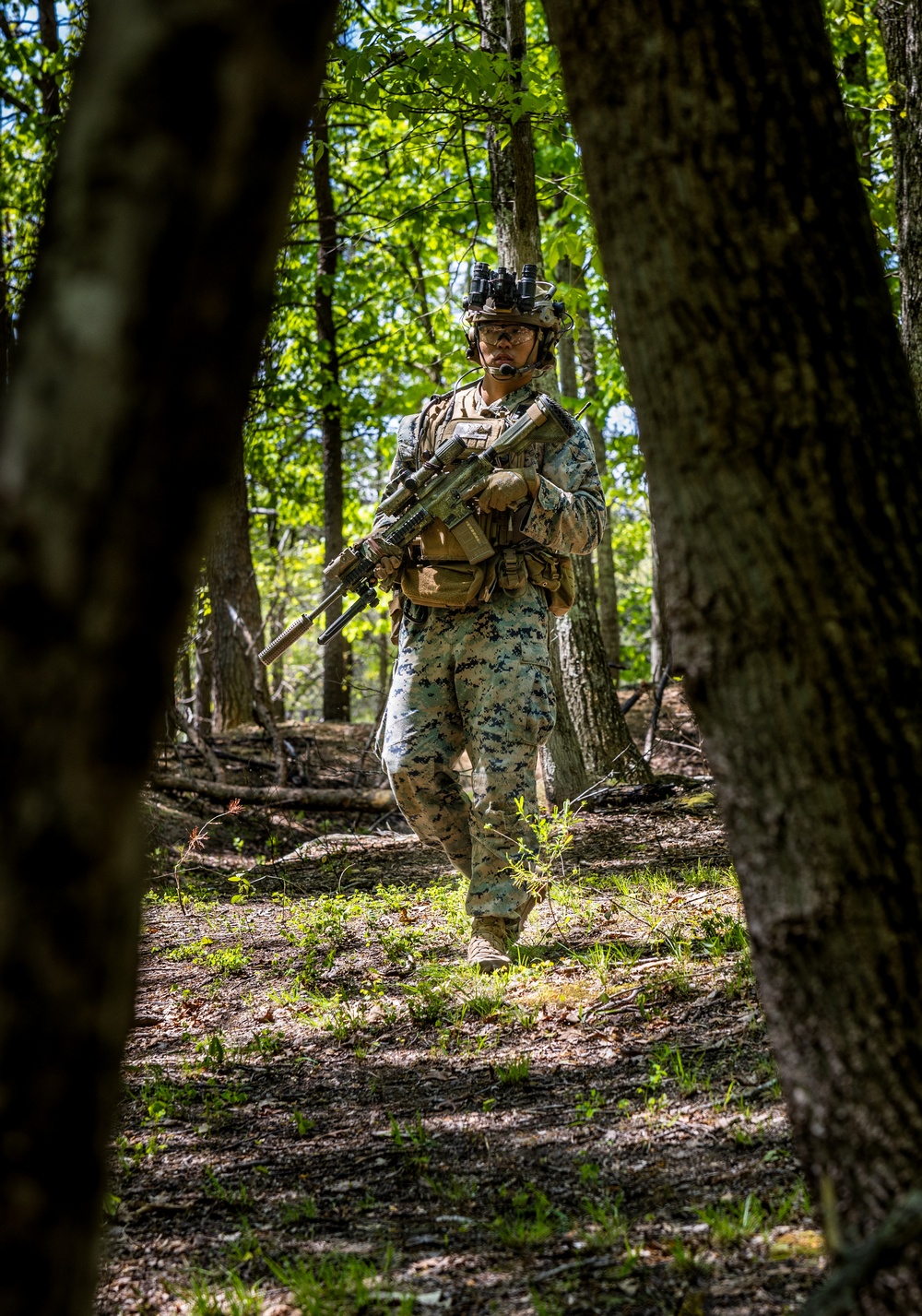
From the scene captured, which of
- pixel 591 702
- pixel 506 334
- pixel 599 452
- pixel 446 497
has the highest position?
pixel 599 452

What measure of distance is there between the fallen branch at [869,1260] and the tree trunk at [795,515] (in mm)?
225

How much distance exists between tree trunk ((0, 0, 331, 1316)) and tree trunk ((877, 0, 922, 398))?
4113 millimetres

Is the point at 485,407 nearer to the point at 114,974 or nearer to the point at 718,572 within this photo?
the point at 718,572

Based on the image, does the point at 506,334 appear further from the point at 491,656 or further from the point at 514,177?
the point at 514,177

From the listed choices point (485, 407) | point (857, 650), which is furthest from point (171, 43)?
point (485, 407)

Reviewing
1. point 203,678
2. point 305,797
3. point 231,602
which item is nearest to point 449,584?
point 305,797

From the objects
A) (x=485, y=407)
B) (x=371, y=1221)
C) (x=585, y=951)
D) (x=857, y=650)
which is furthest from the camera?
(x=485, y=407)

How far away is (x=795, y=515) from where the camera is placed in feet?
4.92

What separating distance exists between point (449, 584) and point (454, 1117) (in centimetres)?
202

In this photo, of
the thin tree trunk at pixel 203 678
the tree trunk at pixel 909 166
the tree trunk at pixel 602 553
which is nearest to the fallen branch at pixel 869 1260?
the tree trunk at pixel 909 166

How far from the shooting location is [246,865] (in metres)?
6.61

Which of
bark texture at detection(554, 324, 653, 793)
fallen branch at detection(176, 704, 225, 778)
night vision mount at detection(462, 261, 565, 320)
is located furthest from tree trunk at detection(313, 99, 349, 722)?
night vision mount at detection(462, 261, 565, 320)

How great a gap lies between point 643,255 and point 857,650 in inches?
25.1

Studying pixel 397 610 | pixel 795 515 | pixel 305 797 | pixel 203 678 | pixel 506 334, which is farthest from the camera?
pixel 203 678
